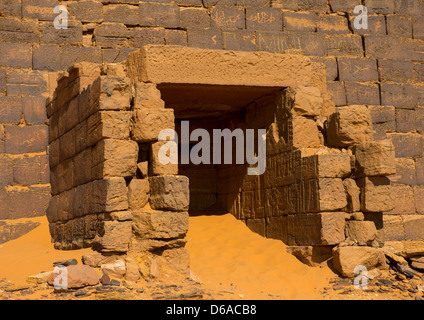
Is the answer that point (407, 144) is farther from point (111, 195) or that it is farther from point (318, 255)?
point (111, 195)

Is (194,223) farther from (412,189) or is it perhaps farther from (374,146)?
(412,189)

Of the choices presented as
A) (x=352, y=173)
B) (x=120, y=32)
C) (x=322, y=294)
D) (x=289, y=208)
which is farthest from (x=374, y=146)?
(x=120, y=32)

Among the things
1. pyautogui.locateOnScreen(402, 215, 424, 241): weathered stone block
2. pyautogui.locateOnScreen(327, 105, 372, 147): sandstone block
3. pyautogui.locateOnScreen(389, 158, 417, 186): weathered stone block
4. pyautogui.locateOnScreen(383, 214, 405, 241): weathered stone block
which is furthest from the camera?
pyautogui.locateOnScreen(389, 158, 417, 186): weathered stone block

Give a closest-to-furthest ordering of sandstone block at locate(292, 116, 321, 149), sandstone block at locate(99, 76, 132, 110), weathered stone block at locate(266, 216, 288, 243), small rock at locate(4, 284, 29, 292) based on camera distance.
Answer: small rock at locate(4, 284, 29, 292) < sandstone block at locate(99, 76, 132, 110) < sandstone block at locate(292, 116, 321, 149) < weathered stone block at locate(266, 216, 288, 243)

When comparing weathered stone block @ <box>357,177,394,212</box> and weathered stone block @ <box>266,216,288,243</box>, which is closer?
weathered stone block @ <box>357,177,394,212</box>

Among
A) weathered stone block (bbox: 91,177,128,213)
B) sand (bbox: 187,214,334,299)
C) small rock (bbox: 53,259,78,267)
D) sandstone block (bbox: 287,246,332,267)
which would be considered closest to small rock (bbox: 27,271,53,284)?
small rock (bbox: 53,259,78,267)

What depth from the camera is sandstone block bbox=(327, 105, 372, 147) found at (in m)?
8.31

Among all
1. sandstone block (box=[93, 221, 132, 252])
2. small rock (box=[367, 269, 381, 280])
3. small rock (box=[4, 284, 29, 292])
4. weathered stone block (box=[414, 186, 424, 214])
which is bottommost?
small rock (box=[4, 284, 29, 292])

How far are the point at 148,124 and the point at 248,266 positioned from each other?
7.29 feet

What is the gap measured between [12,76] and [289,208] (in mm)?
5045

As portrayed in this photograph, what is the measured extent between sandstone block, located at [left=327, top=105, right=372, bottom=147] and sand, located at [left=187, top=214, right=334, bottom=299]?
1643 mm

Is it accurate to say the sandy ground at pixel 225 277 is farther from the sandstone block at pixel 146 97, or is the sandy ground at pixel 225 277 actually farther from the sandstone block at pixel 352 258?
the sandstone block at pixel 146 97

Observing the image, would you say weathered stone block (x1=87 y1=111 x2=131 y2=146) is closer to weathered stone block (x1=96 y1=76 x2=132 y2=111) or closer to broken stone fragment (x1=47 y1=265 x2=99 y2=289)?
weathered stone block (x1=96 y1=76 x2=132 y2=111)

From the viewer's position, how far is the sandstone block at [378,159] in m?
7.94
